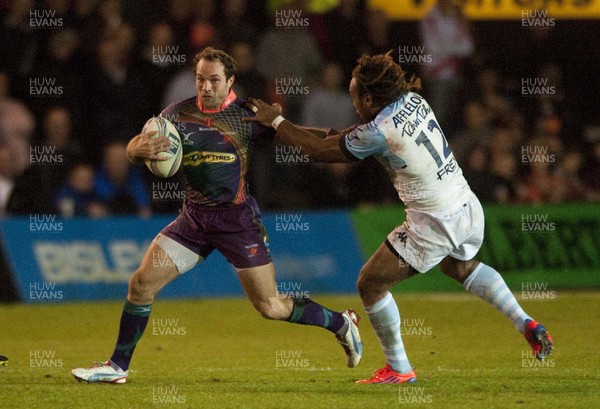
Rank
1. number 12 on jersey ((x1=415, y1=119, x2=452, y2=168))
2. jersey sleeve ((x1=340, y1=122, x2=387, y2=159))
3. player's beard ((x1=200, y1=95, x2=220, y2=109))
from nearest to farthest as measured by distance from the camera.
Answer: jersey sleeve ((x1=340, y1=122, x2=387, y2=159))
number 12 on jersey ((x1=415, y1=119, x2=452, y2=168))
player's beard ((x1=200, y1=95, x2=220, y2=109))

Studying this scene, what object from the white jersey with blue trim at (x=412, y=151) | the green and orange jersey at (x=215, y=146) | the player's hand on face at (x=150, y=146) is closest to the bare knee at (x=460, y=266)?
the white jersey with blue trim at (x=412, y=151)

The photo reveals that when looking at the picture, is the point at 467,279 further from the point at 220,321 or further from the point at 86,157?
the point at 86,157

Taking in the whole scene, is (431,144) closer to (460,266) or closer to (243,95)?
(460,266)

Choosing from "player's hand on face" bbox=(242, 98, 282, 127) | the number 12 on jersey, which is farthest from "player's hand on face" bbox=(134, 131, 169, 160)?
the number 12 on jersey

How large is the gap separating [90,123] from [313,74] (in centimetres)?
284

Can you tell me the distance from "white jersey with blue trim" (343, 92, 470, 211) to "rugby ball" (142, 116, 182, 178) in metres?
1.18

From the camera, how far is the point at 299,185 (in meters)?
15.0

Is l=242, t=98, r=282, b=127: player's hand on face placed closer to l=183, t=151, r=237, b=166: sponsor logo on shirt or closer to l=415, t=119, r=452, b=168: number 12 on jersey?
l=183, t=151, r=237, b=166: sponsor logo on shirt

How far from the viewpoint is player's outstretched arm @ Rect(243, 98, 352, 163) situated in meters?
8.50

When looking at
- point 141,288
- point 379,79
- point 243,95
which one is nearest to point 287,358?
point 141,288

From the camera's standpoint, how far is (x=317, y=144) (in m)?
8.53

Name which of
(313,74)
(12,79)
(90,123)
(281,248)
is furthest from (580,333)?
(12,79)

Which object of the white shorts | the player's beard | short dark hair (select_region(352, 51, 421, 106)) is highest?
short dark hair (select_region(352, 51, 421, 106))

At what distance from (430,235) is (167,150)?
1904 mm
